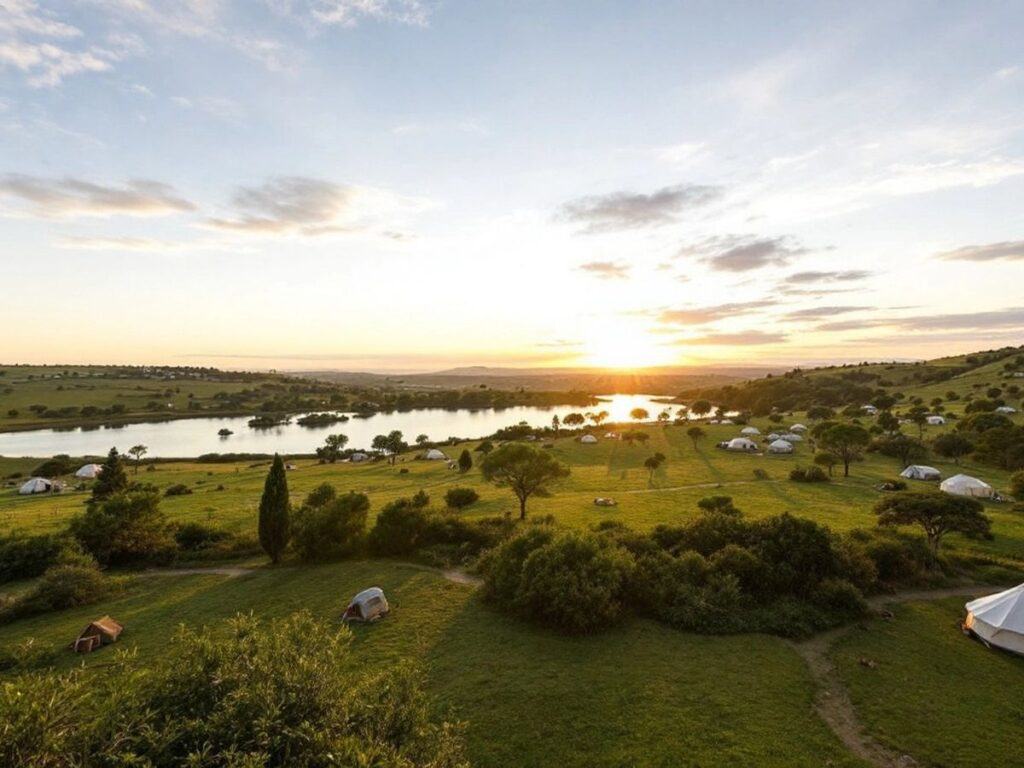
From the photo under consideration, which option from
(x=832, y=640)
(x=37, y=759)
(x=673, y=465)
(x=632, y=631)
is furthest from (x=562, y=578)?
(x=673, y=465)

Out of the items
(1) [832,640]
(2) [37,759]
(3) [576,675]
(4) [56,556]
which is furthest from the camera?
(4) [56,556]

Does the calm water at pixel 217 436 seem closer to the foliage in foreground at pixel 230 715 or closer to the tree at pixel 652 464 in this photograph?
the tree at pixel 652 464

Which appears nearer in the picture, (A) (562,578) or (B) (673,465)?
(A) (562,578)

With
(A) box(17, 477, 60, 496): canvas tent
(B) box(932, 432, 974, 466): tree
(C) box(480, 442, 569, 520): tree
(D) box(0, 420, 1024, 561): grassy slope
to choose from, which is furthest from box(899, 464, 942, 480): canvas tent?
(A) box(17, 477, 60, 496): canvas tent

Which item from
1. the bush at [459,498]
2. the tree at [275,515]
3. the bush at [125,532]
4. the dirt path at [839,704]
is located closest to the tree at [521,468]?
the bush at [459,498]

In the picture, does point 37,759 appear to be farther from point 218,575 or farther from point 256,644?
point 218,575

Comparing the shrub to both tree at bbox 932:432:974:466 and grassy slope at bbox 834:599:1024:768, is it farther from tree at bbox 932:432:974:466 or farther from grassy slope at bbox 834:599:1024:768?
tree at bbox 932:432:974:466
